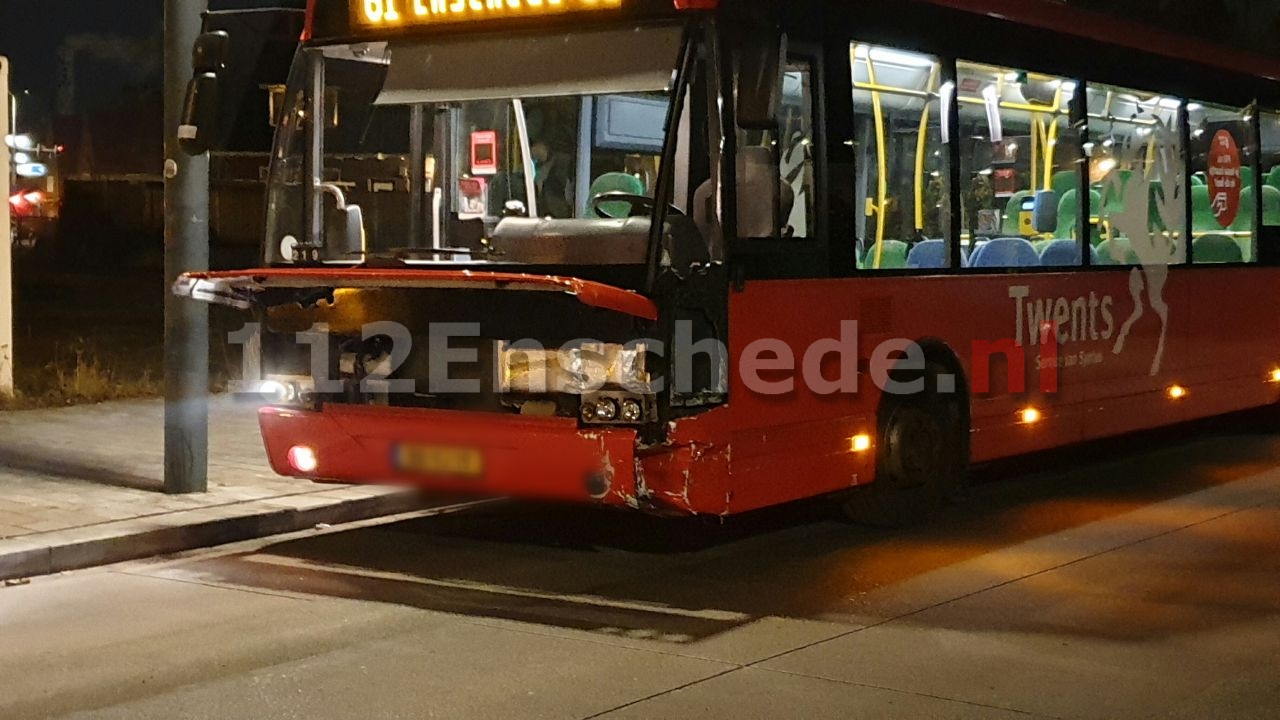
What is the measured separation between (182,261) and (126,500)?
1.57m

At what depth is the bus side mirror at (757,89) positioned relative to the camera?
8.19 metres

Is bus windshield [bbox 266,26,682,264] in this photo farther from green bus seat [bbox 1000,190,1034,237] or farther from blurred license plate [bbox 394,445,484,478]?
green bus seat [bbox 1000,190,1034,237]

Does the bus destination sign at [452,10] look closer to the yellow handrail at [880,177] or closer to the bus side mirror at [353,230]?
the bus side mirror at [353,230]

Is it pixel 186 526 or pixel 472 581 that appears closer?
pixel 472 581

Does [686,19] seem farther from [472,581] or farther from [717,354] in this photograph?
[472,581]

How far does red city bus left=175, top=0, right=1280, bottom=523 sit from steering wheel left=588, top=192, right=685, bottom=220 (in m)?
0.03

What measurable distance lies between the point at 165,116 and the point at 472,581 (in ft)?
13.2

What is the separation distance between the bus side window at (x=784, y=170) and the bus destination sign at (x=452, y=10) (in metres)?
1.03

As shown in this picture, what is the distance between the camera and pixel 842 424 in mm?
9414

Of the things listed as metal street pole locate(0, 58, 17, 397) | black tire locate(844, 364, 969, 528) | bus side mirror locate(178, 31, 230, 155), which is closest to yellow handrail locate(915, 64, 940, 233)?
black tire locate(844, 364, 969, 528)

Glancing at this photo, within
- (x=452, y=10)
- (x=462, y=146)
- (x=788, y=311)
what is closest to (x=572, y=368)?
(x=788, y=311)

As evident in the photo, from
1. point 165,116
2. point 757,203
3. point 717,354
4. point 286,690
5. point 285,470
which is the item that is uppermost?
point 165,116

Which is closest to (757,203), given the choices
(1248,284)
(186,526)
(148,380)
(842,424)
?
(842,424)

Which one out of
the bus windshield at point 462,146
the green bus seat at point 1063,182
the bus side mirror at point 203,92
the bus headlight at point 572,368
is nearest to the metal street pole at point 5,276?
the bus side mirror at point 203,92
